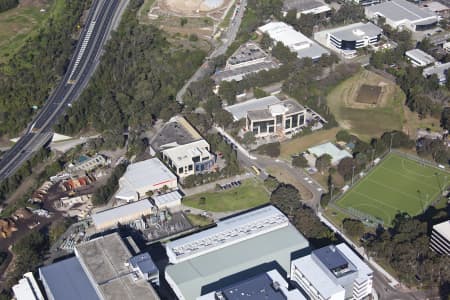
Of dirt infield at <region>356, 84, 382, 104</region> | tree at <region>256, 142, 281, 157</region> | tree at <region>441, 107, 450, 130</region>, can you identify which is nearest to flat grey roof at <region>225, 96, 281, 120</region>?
tree at <region>256, 142, 281, 157</region>

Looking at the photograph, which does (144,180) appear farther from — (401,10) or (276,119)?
(401,10)

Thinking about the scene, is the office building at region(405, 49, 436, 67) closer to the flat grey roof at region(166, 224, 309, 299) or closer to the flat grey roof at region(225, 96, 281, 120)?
the flat grey roof at region(225, 96, 281, 120)

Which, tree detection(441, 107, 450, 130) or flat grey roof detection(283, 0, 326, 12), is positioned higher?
flat grey roof detection(283, 0, 326, 12)

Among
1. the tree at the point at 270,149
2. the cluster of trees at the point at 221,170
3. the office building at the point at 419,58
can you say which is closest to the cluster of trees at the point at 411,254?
the tree at the point at 270,149

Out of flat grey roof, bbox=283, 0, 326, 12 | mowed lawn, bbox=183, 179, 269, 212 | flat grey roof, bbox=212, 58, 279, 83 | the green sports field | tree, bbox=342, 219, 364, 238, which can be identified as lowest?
the green sports field

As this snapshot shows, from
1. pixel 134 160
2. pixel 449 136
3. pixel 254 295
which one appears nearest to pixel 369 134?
pixel 449 136
